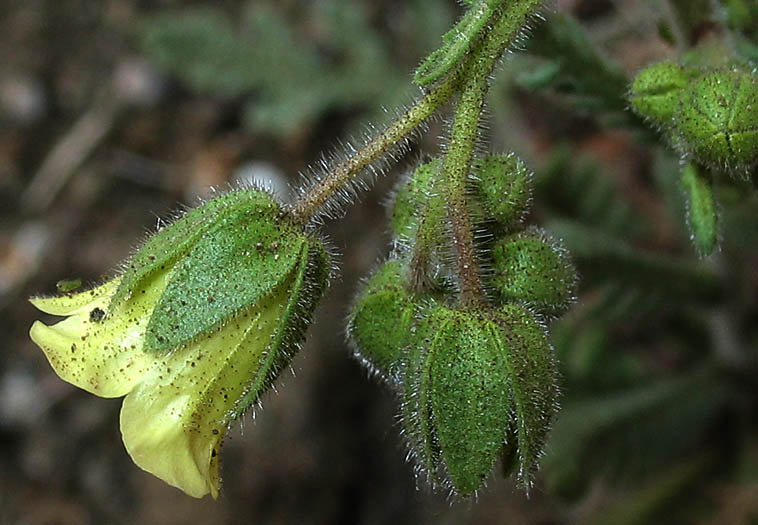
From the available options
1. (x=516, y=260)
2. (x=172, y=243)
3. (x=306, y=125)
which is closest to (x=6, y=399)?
(x=306, y=125)

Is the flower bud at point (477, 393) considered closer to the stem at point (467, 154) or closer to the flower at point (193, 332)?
the stem at point (467, 154)

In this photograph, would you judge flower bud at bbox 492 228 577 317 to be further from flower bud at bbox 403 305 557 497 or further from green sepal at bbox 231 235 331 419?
green sepal at bbox 231 235 331 419

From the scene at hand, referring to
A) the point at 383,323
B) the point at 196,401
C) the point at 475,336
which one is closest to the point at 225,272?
the point at 196,401

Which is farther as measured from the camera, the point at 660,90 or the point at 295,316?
the point at 660,90

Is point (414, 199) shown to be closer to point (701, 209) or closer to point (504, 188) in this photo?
point (504, 188)

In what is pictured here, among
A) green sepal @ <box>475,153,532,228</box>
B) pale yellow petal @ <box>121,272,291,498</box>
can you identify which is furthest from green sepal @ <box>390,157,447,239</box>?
pale yellow petal @ <box>121,272,291,498</box>

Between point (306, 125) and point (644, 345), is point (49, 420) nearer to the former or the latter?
point (306, 125)
